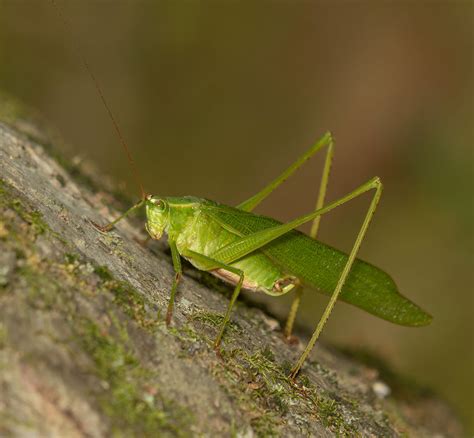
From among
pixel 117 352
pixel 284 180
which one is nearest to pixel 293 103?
pixel 284 180

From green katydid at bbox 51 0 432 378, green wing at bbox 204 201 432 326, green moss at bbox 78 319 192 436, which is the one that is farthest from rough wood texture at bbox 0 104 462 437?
green wing at bbox 204 201 432 326

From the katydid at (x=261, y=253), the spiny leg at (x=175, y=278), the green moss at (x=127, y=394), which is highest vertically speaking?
the katydid at (x=261, y=253)

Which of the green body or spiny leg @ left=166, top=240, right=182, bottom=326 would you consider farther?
the green body

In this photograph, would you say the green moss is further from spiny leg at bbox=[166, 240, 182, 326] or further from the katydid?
the katydid

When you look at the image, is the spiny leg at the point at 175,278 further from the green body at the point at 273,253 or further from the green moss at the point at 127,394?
the green moss at the point at 127,394

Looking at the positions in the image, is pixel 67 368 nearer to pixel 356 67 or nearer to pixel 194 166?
pixel 194 166

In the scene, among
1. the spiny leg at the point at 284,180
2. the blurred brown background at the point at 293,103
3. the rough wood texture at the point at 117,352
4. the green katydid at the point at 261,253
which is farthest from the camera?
the blurred brown background at the point at 293,103

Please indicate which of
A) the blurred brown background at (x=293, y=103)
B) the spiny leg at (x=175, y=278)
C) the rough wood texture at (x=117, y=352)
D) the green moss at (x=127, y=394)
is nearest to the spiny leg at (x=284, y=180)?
the rough wood texture at (x=117, y=352)
